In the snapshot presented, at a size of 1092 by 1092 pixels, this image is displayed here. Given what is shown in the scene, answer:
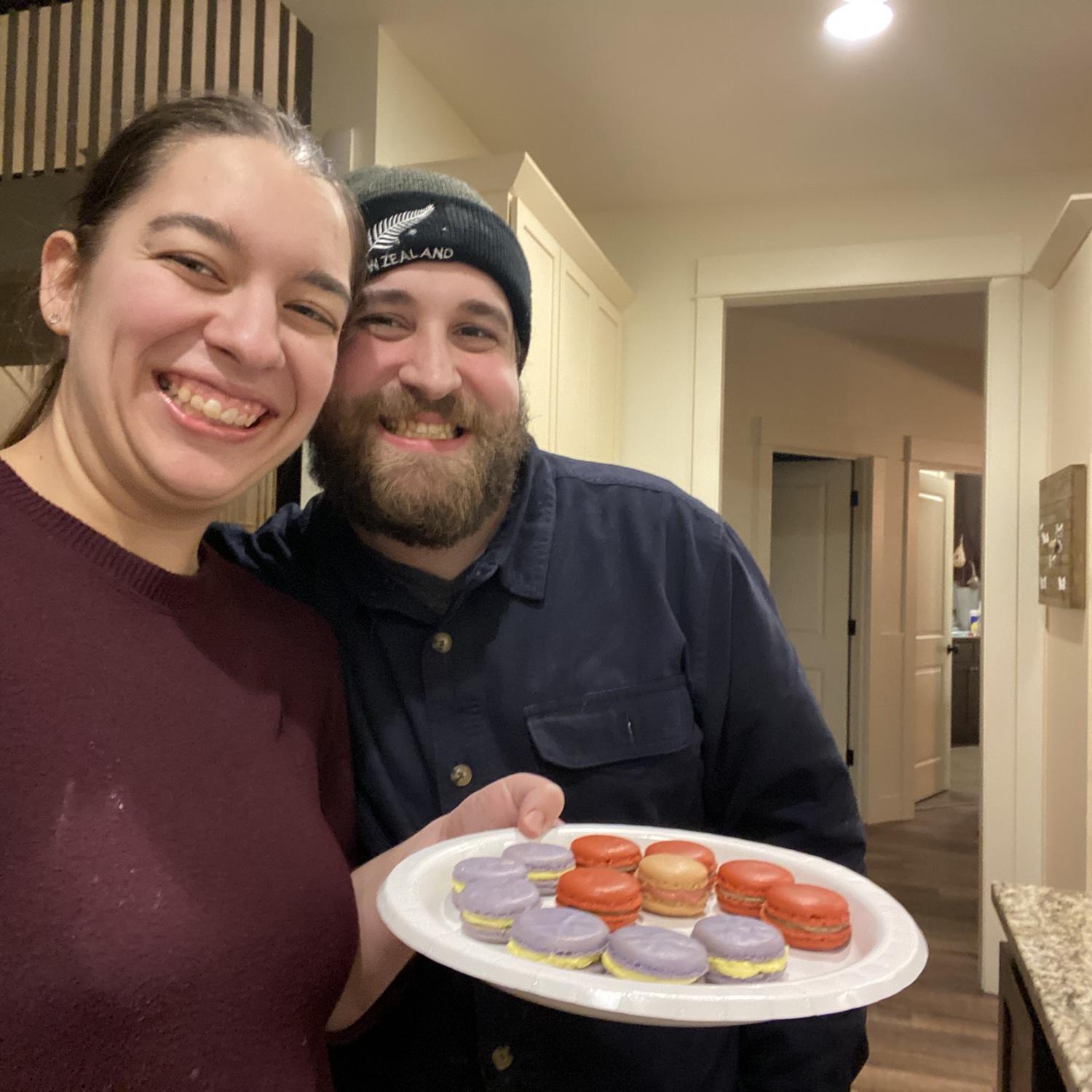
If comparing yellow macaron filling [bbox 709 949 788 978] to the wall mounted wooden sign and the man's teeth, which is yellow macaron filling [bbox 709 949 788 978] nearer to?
the man's teeth

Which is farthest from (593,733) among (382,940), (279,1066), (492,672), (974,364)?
(974,364)

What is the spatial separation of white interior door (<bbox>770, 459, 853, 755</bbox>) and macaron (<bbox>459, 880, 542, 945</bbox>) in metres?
4.95

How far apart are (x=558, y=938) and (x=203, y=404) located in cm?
60

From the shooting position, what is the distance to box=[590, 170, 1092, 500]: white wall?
11.4 feet

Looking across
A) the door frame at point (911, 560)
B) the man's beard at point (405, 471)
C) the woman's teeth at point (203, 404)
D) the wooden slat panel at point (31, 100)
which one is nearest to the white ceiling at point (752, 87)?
the wooden slat panel at point (31, 100)

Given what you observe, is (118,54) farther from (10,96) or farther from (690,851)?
(690,851)

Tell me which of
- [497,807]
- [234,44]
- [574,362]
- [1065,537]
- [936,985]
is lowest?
[936,985]

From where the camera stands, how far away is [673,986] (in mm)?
646

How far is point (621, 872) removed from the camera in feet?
3.11

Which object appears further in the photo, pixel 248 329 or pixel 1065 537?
pixel 1065 537

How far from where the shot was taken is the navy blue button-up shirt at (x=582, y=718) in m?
1.03

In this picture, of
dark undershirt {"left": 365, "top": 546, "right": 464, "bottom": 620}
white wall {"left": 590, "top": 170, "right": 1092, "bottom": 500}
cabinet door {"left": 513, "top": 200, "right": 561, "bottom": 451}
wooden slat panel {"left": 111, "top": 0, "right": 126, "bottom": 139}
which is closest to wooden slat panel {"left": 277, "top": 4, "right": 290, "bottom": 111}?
wooden slat panel {"left": 111, "top": 0, "right": 126, "bottom": 139}

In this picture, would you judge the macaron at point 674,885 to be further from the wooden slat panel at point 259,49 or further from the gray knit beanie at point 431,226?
the wooden slat panel at point 259,49

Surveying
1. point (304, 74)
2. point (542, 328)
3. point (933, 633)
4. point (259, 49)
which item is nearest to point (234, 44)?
point (259, 49)
